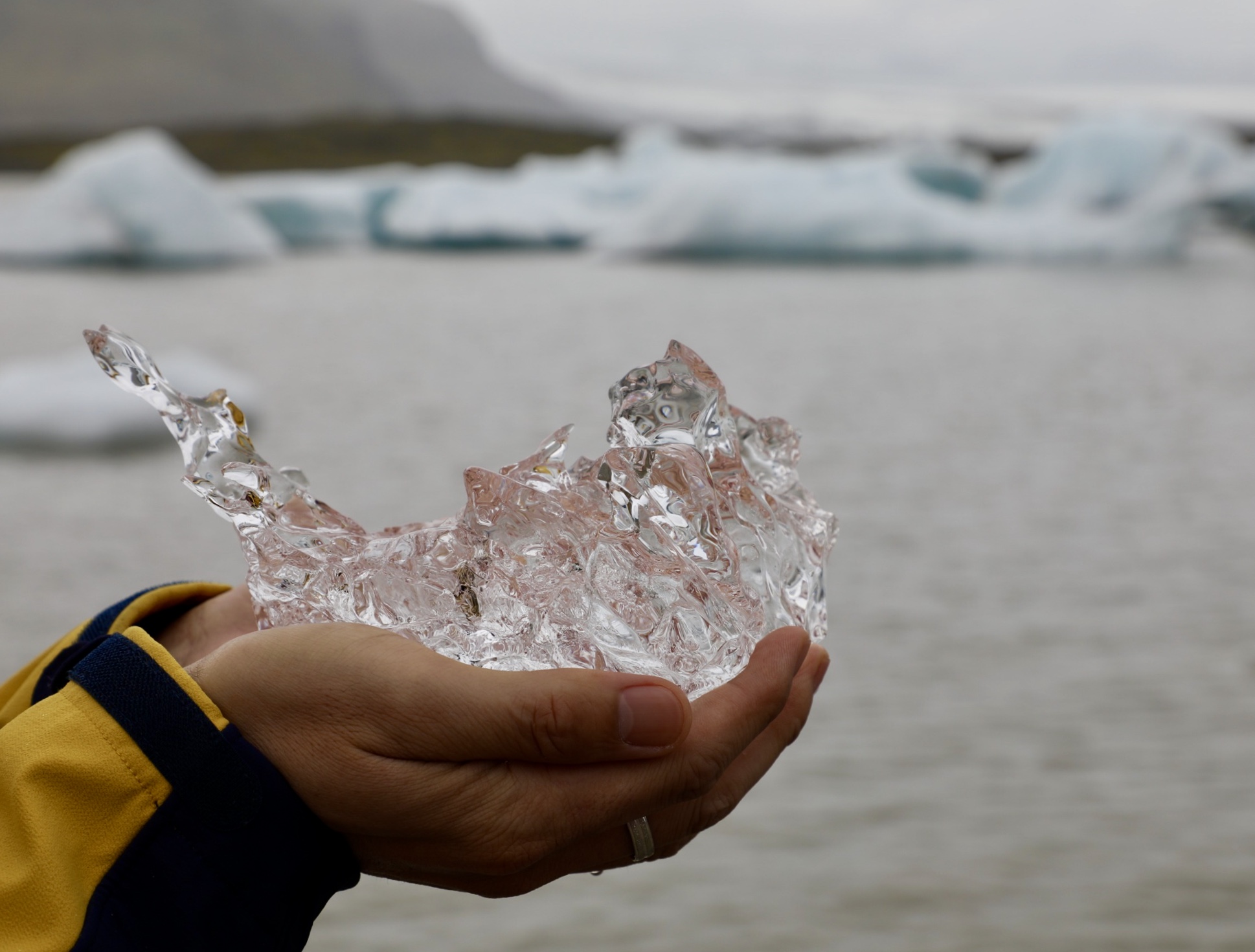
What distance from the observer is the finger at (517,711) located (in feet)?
2.85

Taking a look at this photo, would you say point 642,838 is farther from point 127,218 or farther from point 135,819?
point 127,218

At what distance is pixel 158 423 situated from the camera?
5109 millimetres

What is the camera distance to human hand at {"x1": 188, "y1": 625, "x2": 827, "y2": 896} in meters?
0.87

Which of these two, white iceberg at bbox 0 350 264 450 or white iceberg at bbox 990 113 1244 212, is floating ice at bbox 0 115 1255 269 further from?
white iceberg at bbox 0 350 264 450

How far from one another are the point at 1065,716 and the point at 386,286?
29.0ft

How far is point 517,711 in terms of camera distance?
0.87 metres

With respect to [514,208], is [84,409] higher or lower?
lower

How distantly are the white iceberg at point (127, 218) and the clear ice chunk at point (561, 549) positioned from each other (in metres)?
11.4

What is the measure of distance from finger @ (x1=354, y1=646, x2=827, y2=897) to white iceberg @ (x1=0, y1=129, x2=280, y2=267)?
455 inches

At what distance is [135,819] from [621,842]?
404 mm

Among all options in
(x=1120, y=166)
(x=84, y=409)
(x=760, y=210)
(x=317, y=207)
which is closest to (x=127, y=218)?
(x=317, y=207)

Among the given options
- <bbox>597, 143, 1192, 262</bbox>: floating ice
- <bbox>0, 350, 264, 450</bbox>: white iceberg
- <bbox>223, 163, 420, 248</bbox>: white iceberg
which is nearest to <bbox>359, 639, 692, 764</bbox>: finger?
<bbox>0, 350, 264, 450</bbox>: white iceberg

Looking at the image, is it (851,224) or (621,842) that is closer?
(621,842)

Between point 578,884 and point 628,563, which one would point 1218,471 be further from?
point 628,563
